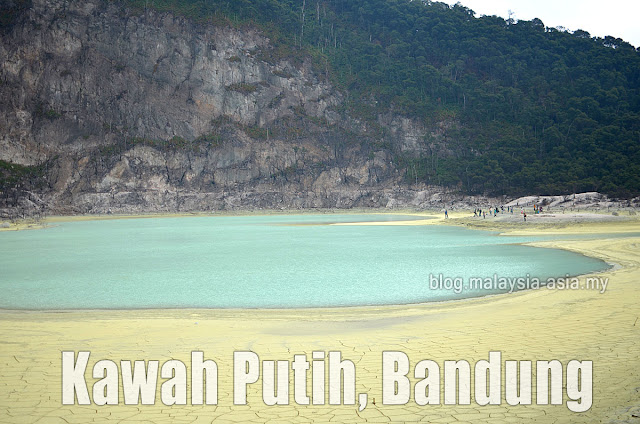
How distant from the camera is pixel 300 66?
124 metres

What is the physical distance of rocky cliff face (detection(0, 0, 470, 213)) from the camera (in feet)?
326

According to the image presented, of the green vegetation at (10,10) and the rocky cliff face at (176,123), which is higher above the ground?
the green vegetation at (10,10)

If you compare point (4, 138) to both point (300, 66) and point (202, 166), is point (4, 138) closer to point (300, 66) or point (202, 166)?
point (202, 166)

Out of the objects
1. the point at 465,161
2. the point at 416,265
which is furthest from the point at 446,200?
the point at 416,265

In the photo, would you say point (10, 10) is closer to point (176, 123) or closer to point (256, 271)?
point (176, 123)

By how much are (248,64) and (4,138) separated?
5664 centimetres

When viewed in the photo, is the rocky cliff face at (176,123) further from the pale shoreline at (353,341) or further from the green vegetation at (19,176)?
the pale shoreline at (353,341)

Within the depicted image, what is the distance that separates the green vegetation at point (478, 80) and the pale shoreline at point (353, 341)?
87920 millimetres

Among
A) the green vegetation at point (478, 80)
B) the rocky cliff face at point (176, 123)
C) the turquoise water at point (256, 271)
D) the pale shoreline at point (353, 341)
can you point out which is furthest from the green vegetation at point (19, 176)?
the pale shoreline at point (353, 341)

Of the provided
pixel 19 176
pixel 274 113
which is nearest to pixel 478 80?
pixel 274 113

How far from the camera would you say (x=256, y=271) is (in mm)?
22047

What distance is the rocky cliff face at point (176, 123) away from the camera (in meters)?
99.5

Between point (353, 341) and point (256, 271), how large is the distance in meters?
12.9

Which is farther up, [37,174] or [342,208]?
[37,174]
